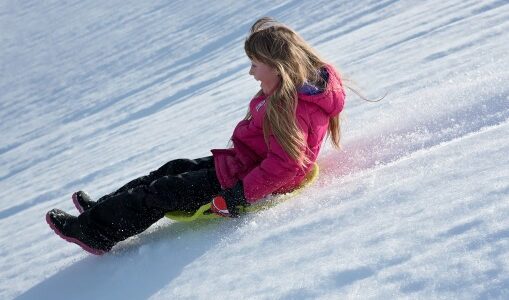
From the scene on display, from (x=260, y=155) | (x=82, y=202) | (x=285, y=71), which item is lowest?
(x=260, y=155)

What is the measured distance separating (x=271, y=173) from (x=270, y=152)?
9 centimetres

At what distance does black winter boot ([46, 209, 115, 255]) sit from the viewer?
2959 millimetres

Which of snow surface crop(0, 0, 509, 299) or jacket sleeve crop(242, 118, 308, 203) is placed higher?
jacket sleeve crop(242, 118, 308, 203)

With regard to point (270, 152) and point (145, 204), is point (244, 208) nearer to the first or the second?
point (270, 152)

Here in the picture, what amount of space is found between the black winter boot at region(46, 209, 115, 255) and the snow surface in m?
0.08

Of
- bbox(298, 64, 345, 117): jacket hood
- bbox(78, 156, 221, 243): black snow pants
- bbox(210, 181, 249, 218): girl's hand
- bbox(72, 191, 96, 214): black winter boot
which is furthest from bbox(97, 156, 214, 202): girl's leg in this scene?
bbox(298, 64, 345, 117): jacket hood

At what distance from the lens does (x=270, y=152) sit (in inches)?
111

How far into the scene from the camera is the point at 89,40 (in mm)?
11398

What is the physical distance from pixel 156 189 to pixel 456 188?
1340mm

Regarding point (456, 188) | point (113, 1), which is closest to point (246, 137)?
point (456, 188)

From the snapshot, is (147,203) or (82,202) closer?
(147,203)

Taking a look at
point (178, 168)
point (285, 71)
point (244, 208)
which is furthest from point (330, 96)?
point (178, 168)

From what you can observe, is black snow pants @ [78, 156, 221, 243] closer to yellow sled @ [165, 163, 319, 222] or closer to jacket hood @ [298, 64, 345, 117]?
yellow sled @ [165, 163, 319, 222]

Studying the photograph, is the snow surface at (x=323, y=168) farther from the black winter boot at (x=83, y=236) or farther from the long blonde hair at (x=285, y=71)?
the long blonde hair at (x=285, y=71)
